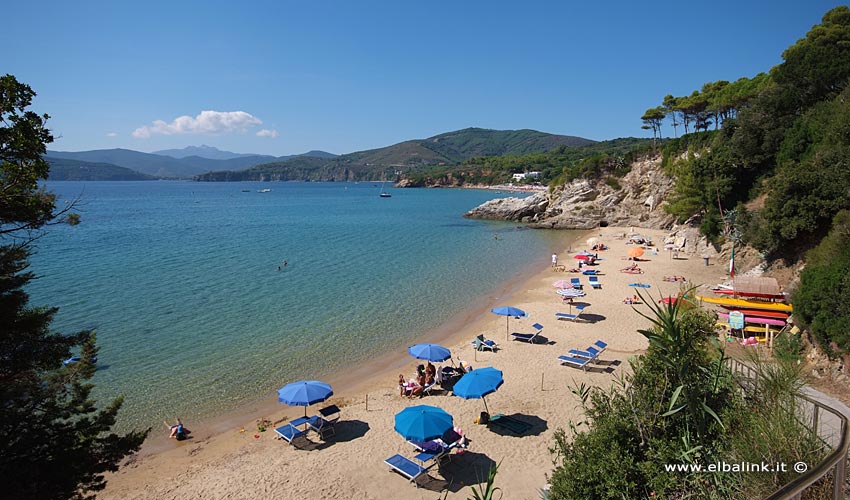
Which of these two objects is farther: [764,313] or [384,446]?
[764,313]

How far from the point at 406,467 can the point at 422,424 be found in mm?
1120

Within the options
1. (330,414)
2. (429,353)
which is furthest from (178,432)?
(429,353)

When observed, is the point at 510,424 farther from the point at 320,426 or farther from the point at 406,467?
the point at 320,426

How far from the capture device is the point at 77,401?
27.2 ft

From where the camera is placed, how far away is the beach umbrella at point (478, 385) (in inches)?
488

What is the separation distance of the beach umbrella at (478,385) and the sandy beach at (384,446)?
1.09m

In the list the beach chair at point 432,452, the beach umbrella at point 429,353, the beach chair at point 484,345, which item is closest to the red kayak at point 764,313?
the beach chair at point 484,345

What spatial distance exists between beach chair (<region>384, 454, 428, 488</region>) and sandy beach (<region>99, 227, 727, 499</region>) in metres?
0.15

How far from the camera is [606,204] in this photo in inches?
2347

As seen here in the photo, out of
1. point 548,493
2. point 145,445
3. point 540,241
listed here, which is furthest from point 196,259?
point 548,493

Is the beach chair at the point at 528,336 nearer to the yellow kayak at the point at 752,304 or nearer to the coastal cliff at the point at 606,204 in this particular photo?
the yellow kayak at the point at 752,304

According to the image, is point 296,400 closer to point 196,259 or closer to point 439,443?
point 439,443

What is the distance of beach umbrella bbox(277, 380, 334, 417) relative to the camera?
1260cm

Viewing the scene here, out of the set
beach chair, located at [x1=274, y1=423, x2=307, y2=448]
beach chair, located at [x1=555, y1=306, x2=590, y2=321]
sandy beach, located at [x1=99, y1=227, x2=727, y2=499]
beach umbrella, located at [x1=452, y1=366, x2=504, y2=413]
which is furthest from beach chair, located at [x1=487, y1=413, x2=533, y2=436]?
beach chair, located at [x1=555, y1=306, x2=590, y2=321]
